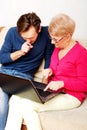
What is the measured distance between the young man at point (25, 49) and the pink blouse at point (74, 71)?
23 centimetres

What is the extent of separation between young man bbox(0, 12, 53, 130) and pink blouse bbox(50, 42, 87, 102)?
23 cm

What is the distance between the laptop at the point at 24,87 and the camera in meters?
1.52

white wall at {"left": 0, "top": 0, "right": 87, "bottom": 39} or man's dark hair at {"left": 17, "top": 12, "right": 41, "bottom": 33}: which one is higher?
man's dark hair at {"left": 17, "top": 12, "right": 41, "bottom": 33}

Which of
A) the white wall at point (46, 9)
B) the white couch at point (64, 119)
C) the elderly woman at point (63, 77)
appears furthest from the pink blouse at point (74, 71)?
the white wall at point (46, 9)

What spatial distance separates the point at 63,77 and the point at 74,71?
0.28 ft

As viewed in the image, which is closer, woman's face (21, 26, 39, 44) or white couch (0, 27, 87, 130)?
white couch (0, 27, 87, 130)

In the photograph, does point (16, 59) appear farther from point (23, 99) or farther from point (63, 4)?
point (63, 4)

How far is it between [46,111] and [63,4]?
103 centimetres

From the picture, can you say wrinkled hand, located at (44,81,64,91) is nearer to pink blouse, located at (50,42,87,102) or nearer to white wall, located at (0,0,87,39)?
pink blouse, located at (50,42,87,102)

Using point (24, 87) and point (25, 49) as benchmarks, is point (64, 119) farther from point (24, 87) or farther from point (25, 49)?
point (25, 49)

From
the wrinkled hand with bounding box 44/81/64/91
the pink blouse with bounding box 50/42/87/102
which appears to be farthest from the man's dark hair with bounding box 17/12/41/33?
the wrinkled hand with bounding box 44/81/64/91

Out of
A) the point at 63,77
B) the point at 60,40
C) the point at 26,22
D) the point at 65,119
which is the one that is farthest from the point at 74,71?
the point at 26,22

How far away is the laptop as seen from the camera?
4.99 feet

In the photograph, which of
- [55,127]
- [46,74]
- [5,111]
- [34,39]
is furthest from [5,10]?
[55,127]
